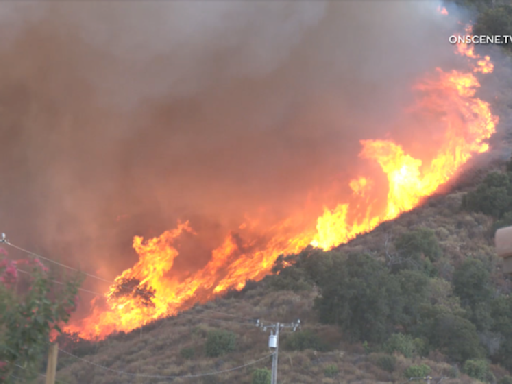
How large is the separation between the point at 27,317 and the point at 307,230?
4695 cm

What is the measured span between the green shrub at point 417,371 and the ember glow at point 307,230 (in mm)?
19633

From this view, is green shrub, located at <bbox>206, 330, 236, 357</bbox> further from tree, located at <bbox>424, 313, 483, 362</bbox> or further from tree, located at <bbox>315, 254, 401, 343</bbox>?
tree, located at <bbox>424, 313, 483, 362</bbox>

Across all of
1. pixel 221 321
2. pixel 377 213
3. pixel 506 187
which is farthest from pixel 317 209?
pixel 221 321

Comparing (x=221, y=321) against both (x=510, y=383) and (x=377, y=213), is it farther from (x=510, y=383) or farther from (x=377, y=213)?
(x=377, y=213)

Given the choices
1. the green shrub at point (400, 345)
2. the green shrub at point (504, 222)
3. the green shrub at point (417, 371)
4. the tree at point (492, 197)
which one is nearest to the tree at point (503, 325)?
the green shrub at point (400, 345)

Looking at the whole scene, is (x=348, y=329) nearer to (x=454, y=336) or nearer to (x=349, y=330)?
(x=349, y=330)

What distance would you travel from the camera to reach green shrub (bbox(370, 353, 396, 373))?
29.5 metres

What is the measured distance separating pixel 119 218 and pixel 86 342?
18.0 meters

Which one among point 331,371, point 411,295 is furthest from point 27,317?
point 411,295

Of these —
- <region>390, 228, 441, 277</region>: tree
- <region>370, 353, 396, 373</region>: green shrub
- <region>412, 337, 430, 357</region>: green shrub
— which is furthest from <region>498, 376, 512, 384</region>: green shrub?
<region>390, 228, 441, 277</region>: tree

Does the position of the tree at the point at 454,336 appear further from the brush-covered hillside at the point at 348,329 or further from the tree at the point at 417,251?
the tree at the point at 417,251

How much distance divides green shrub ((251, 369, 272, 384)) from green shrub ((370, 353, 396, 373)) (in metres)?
5.37

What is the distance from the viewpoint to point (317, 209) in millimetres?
54438

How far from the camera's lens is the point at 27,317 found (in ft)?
19.7
